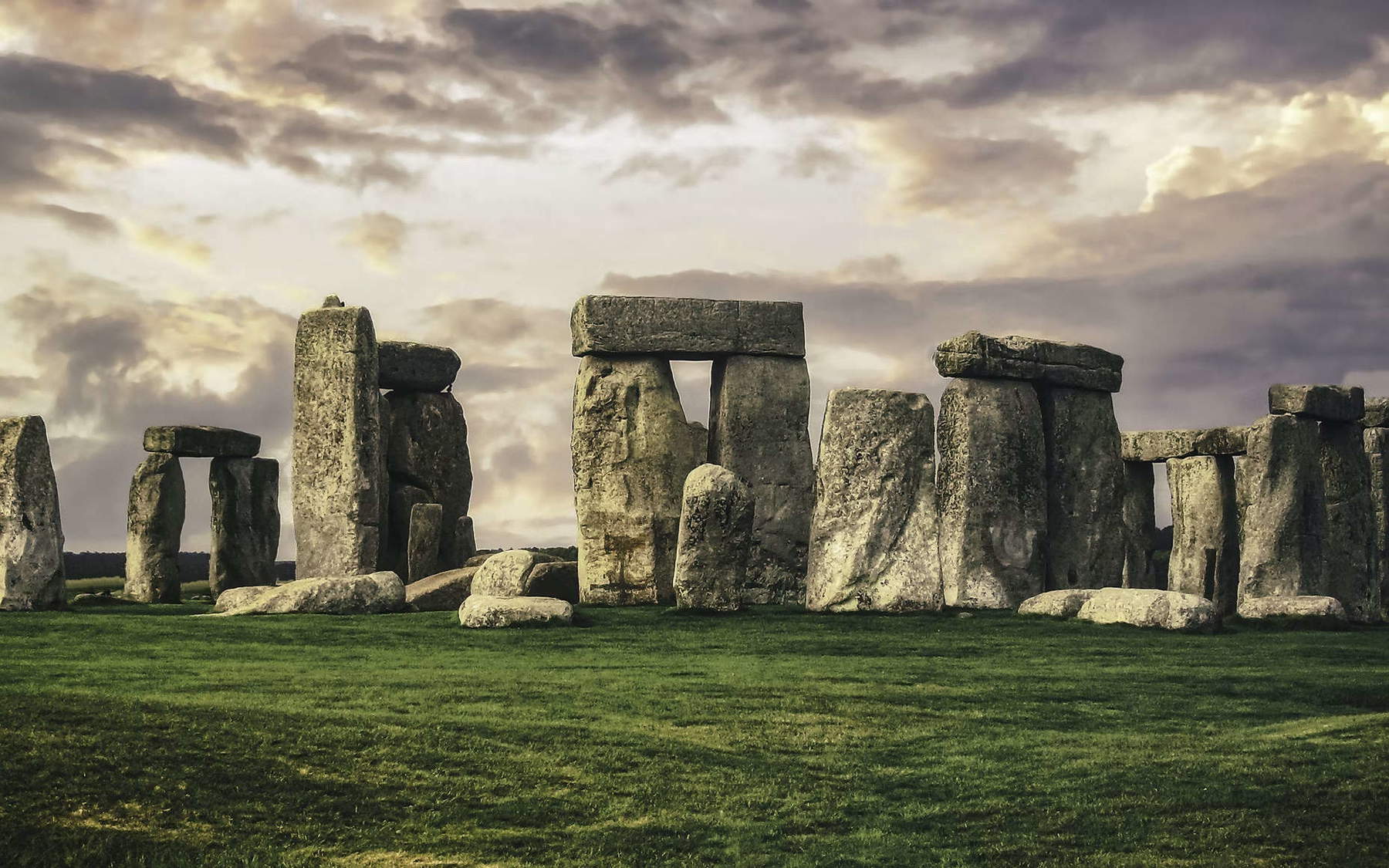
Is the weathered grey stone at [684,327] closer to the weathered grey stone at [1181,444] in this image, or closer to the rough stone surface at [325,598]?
the rough stone surface at [325,598]

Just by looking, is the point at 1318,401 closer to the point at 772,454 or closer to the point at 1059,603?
the point at 1059,603

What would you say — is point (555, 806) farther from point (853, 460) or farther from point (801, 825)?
point (853, 460)

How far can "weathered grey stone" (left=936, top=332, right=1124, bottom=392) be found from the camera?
69.3ft

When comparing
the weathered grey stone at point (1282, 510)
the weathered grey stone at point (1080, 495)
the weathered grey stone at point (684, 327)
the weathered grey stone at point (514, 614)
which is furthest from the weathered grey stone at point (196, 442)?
the weathered grey stone at point (1282, 510)

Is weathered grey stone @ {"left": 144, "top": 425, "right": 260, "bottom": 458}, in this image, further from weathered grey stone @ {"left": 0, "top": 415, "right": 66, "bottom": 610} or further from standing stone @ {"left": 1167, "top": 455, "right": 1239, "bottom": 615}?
standing stone @ {"left": 1167, "top": 455, "right": 1239, "bottom": 615}

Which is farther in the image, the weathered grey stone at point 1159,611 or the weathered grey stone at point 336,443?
the weathered grey stone at point 336,443

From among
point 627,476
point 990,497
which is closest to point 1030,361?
point 990,497

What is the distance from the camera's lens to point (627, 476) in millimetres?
21156

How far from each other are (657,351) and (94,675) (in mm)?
10395

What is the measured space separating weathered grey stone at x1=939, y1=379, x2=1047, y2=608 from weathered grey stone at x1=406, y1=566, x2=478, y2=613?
20.2 feet

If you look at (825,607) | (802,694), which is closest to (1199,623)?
(825,607)

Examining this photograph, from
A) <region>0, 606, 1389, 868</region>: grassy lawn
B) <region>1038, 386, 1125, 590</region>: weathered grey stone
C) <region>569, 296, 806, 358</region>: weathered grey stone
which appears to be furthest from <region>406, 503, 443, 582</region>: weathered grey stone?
<region>1038, 386, 1125, 590</region>: weathered grey stone

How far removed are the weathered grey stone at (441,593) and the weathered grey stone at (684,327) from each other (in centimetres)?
371

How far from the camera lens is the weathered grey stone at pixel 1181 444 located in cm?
2469
